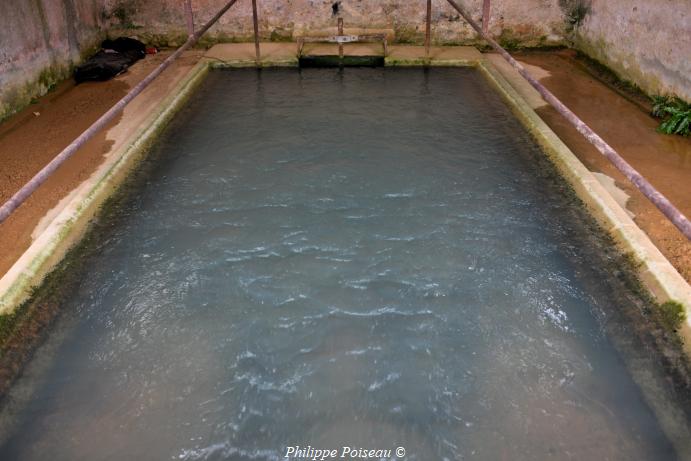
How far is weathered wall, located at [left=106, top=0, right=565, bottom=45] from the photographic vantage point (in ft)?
31.6

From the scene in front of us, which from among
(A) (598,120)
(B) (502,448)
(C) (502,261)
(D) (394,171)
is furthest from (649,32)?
(B) (502,448)

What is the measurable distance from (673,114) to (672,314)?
369 cm

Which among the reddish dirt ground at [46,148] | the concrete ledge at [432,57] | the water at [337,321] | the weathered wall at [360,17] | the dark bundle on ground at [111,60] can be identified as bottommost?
the water at [337,321]

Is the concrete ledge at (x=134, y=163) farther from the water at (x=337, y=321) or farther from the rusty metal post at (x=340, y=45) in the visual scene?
the rusty metal post at (x=340, y=45)

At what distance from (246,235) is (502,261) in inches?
82.9

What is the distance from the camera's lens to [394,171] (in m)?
5.62

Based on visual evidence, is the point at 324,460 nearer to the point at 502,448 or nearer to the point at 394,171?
the point at 502,448

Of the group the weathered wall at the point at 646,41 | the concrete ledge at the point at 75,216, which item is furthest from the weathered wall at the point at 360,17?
the concrete ledge at the point at 75,216

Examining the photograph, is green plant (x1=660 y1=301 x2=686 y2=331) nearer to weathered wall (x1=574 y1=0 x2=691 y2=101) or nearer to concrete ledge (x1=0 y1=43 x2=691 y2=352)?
concrete ledge (x1=0 y1=43 x2=691 y2=352)

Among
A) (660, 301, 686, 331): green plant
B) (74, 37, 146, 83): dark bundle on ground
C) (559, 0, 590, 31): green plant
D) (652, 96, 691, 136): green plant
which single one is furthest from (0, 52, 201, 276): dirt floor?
(559, 0, 590, 31): green plant

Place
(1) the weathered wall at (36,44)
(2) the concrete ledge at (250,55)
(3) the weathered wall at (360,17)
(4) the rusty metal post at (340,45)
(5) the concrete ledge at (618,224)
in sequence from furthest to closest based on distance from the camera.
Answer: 1. (3) the weathered wall at (360,17)
2. (2) the concrete ledge at (250,55)
3. (4) the rusty metal post at (340,45)
4. (1) the weathered wall at (36,44)
5. (5) the concrete ledge at (618,224)

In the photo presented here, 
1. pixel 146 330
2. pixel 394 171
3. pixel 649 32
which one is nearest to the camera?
pixel 146 330

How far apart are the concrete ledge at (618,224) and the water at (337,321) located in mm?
225

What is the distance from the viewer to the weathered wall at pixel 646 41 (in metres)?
6.52
